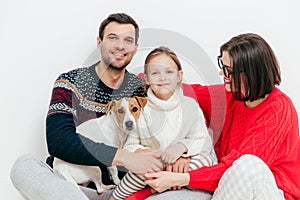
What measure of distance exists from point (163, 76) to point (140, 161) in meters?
0.28

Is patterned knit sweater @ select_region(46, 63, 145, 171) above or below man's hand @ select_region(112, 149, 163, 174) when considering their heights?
above

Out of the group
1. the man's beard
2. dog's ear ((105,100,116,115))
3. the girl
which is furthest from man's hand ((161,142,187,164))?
the man's beard

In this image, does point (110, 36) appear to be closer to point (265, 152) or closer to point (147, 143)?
point (147, 143)

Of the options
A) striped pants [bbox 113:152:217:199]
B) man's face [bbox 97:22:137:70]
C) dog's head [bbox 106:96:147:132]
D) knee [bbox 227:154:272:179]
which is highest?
man's face [bbox 97:22:137:70]

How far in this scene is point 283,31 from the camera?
88.2 inches

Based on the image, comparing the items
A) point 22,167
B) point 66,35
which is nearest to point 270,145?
point 22,167

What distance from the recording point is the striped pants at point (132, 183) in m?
1.63

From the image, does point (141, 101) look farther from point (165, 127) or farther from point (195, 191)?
point (195, 191)

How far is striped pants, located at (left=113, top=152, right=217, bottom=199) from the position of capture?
64.2 inches

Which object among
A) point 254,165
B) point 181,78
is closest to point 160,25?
point 181,78

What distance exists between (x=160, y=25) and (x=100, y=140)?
69cm

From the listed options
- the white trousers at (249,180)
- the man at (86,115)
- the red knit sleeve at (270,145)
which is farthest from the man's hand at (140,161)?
the white trousers at (249,180)

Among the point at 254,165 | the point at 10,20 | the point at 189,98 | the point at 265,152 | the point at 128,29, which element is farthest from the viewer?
the point at 10,20

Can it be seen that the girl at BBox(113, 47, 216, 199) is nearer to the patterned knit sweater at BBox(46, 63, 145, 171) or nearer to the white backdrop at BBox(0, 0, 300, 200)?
the patterned knit sweater at BBox(46, 63, 145, 171)
